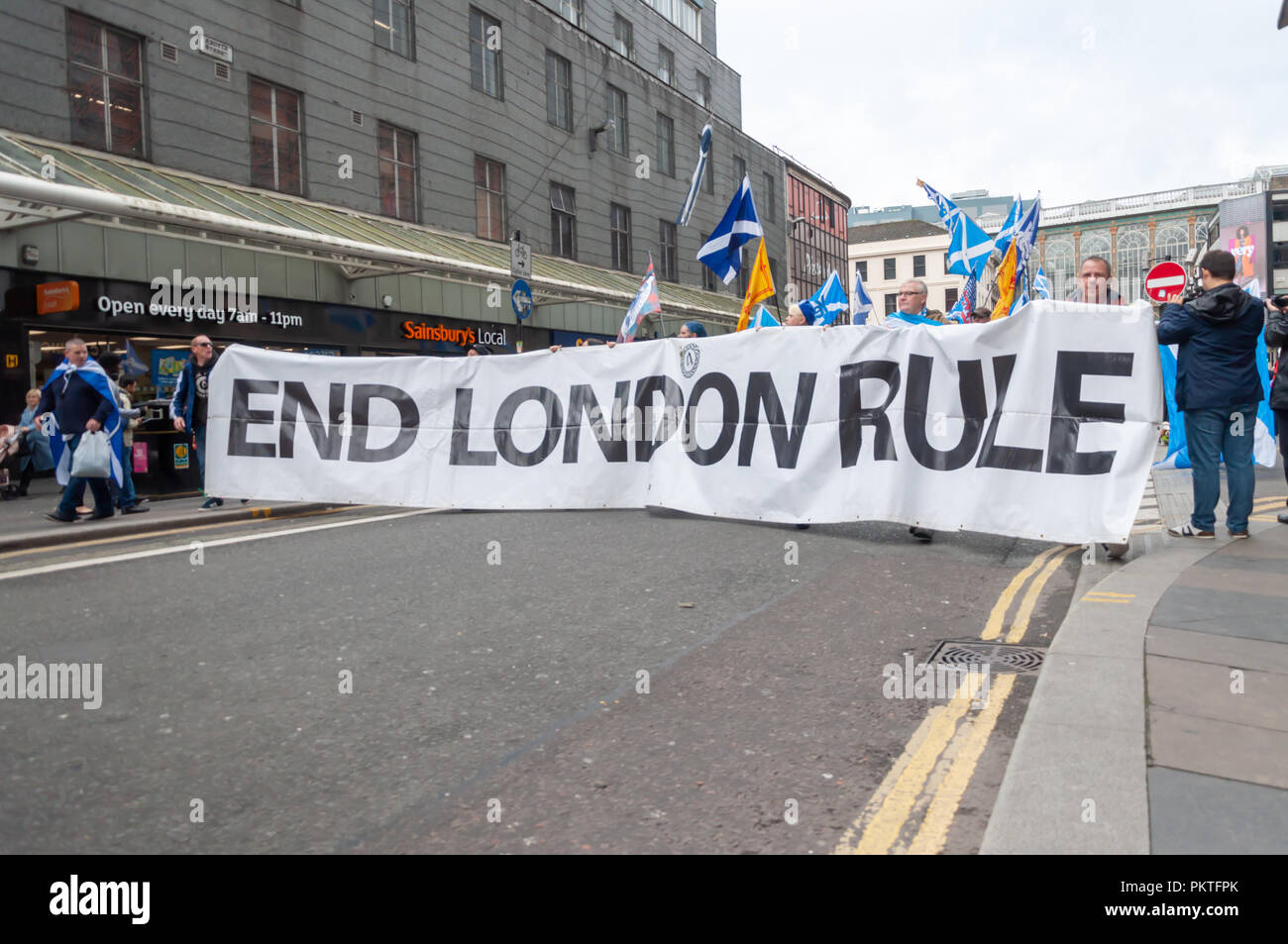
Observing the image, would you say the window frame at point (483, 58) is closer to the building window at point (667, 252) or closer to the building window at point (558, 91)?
the building window at point (558, 91)

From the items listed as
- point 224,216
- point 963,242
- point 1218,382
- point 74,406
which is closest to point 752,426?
point 1218,382

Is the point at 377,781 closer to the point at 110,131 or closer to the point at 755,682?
the point at 755,682

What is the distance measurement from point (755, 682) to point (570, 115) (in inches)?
1058

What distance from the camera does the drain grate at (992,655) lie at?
4.58 m

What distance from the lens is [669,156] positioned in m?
34.3

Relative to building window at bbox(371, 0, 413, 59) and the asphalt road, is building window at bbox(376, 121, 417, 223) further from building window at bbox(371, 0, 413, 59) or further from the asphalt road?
the asphalt road

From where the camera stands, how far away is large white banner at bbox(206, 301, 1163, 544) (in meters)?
6.91

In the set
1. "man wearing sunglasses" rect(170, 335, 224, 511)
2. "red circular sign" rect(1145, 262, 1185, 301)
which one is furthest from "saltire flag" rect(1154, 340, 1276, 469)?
"man wearing sunglasses" rect(170, 335, 224, 511)

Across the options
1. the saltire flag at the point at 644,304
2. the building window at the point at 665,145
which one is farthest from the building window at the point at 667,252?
the saltire flag at the point at 644,304

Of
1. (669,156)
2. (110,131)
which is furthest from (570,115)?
(110,131)

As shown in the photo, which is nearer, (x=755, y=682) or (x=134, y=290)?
(x=755, y=682)

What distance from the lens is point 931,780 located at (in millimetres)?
3322

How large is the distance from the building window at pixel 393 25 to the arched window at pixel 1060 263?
88672 mm
